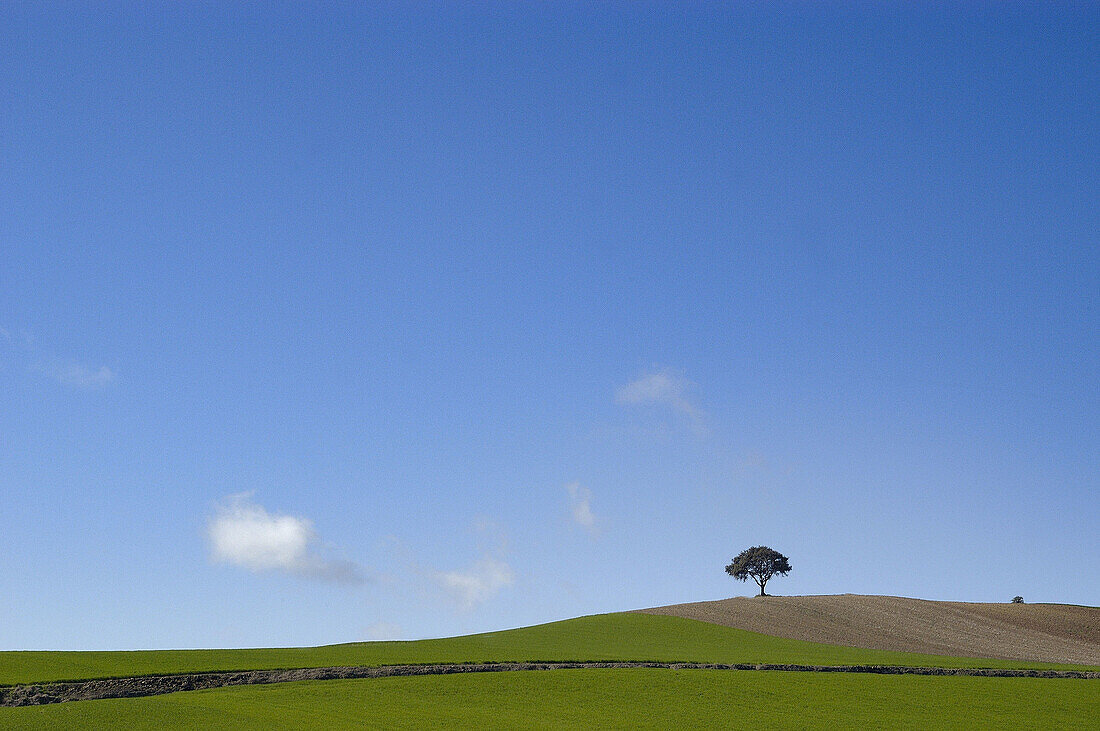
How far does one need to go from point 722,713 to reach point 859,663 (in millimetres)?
16994

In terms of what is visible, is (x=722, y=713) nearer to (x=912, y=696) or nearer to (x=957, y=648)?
(x=912, y=696)

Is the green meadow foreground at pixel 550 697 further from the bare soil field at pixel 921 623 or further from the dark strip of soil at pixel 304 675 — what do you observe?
the bare soil field at pixel 921 623

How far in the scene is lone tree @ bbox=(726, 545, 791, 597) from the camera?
8762 cm

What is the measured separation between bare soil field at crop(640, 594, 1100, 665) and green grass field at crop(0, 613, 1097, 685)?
4.19 meters

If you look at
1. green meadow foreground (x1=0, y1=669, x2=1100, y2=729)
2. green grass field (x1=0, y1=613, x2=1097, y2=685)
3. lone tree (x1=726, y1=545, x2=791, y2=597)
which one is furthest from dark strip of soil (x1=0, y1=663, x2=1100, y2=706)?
lone tree (x1=726, y1=545, x2=791, y2=597)

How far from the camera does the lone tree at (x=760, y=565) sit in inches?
3450

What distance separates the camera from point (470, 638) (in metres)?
55.5

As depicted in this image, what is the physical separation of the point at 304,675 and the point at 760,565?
61118 mm

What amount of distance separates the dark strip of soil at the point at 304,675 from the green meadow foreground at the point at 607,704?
1.72 metres

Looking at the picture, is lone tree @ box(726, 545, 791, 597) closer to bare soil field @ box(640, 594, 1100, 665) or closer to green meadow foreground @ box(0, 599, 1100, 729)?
bare soil field @ box(640, 594, 1100, 665)

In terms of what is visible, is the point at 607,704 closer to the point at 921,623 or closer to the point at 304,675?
the point at 304,675

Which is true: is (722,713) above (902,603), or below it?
below

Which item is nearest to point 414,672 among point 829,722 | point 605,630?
point 829,722

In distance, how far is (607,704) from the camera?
30328mm
